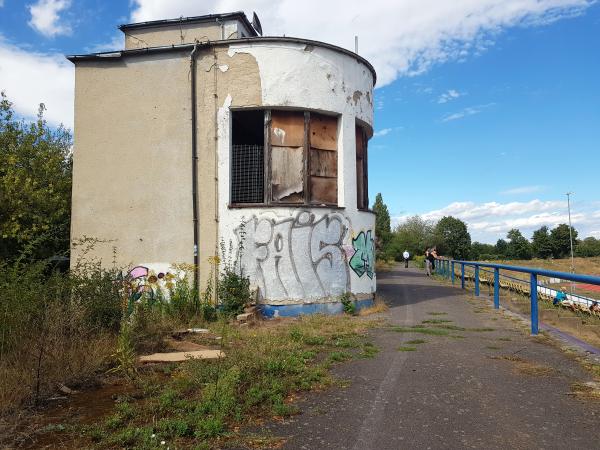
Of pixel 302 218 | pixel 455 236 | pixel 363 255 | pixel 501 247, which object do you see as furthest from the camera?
pixel 501 247

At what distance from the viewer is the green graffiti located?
10.9m

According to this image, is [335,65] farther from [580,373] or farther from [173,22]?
[580,373]

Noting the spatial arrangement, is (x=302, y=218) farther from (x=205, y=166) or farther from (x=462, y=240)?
(x=462, y=240)

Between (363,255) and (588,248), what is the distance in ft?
353

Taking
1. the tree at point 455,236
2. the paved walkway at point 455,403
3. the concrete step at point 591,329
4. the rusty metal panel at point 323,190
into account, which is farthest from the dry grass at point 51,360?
the tree at point 455,236

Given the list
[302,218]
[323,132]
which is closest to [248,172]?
[302,218]

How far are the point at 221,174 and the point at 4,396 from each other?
6676 mm

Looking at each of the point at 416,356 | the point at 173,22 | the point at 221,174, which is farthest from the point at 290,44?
the point at 416,356

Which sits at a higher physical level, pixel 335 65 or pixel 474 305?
pixel 335 65

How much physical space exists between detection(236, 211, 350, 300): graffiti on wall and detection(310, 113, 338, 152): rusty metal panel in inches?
69.4

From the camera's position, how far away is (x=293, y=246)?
9938mm

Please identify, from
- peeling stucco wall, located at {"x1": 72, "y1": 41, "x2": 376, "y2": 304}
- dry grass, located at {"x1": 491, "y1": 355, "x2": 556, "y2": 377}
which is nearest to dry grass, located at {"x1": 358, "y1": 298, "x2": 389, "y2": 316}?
peeling stucco wall, located at {"x1": 72, "y1": 41, "x2": 376, "y2": 304}

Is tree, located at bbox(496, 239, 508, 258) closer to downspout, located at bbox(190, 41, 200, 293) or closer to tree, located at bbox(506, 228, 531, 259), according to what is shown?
tree, located at bbox(506, 228, 531, 259)

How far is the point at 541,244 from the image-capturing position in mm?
95000
